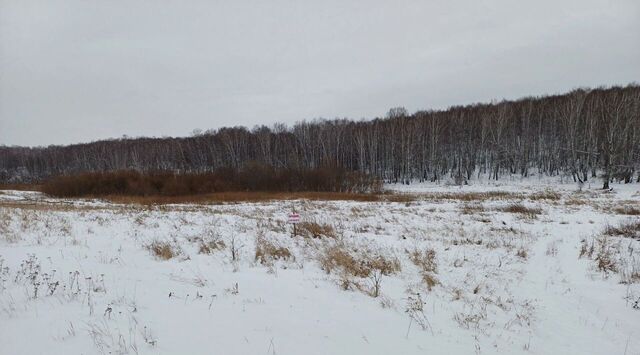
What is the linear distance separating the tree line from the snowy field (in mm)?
36264

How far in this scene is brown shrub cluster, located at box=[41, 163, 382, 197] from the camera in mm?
40312

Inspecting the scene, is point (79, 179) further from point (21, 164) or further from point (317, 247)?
point (21, 164)

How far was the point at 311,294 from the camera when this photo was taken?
16.2 ft

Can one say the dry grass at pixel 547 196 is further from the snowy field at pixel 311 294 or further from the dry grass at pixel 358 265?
the dry grass at pixel 358 265

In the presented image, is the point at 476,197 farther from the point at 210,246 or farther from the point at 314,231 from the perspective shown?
the point at 210,246

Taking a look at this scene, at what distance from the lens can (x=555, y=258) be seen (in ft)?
23.9

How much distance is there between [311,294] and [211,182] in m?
39.5

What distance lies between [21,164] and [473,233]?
12874 centimetres

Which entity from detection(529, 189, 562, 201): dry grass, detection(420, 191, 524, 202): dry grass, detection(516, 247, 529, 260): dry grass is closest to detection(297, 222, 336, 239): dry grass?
detection(516, 247, 529, 260): dry grass

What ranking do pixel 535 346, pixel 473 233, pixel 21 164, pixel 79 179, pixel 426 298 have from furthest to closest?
pixel 21 164
pixel 79 179
pixel 473 233
pixel 426 298
pixel 535 346

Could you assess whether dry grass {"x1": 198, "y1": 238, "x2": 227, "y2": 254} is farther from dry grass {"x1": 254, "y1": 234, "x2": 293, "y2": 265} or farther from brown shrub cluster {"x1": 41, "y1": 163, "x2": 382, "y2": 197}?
brown shrub cluster {"x1": 41, "y1": 163, "x2": 382, "y2": 197}

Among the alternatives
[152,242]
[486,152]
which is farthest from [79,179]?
[486,152]

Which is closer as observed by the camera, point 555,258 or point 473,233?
point 555,258

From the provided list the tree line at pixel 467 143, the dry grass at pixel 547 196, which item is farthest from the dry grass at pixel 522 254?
Result: the tree line at pixel 467 143
